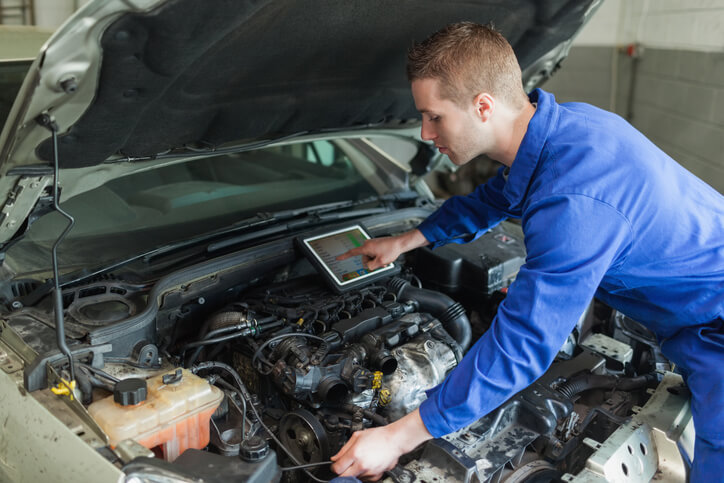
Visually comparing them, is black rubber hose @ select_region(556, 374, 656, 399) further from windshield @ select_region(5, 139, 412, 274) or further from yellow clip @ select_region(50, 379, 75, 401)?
yellow clip @ select_region(50, 379, 75, 401)

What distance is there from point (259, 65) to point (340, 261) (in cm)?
76

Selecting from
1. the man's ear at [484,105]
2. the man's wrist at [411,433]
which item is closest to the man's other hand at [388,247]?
the man's ear at [484,105]

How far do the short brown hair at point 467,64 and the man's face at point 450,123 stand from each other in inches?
0.8

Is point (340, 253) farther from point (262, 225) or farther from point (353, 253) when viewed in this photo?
point (262, 225)

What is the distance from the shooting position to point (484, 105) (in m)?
1.59

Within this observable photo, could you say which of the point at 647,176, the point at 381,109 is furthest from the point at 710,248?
the point at 381,109

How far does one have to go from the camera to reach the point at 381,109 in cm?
247

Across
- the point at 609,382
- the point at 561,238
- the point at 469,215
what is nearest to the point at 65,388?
the point at 561,238

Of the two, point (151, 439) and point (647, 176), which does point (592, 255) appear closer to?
point (647, 176)

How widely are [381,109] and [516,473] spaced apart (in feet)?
4.62

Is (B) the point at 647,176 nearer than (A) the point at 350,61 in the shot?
Yes

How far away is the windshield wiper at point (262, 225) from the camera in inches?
82.1

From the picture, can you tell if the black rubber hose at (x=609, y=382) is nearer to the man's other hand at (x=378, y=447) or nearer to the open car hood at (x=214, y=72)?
the man's other hand at (x=378, y=447)

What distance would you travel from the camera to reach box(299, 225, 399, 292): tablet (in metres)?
2.18
